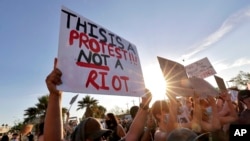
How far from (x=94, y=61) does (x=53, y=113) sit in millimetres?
930

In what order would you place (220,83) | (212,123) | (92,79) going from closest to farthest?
(92,79)
(212,123)
(220,83)

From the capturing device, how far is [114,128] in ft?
19.9

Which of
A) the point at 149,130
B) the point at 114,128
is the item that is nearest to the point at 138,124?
the point at 149,130

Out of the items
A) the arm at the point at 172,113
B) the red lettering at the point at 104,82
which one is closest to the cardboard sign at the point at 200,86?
the arm at the point at 172,113

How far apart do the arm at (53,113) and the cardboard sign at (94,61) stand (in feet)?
0.29

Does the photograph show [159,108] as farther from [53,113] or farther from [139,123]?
[53,113]

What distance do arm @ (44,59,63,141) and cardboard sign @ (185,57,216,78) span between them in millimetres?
4271

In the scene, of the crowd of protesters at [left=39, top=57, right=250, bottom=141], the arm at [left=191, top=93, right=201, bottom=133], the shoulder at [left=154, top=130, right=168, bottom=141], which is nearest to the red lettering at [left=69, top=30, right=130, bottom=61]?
the crowd of protesters at [left=39, top=57, right=250, bottom=141]

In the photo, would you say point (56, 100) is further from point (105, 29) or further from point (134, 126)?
point (105, 29)

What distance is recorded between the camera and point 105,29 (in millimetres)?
3648

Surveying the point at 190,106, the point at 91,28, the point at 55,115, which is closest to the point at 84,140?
the point at 55,115

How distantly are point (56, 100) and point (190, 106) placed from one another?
356 centimetres

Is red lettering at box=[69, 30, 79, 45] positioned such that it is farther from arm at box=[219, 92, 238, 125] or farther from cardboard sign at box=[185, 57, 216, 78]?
cardboard sign at box=[185, 57, 216, 78]

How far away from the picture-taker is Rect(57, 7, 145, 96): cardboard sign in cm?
280
